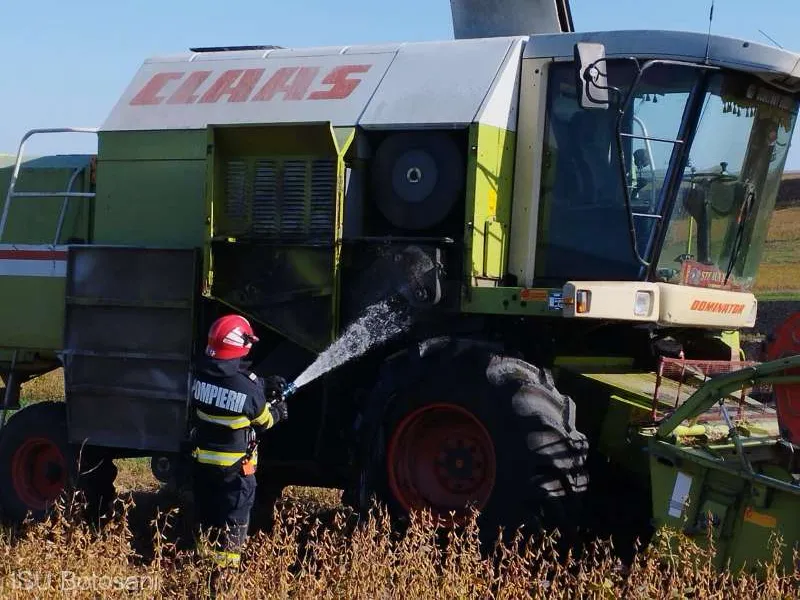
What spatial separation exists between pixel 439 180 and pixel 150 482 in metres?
4.25

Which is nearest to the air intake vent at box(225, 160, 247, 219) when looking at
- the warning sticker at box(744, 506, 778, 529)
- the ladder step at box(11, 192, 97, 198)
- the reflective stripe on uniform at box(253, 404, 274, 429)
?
the ladder step at box(11, 192, 97, 198)

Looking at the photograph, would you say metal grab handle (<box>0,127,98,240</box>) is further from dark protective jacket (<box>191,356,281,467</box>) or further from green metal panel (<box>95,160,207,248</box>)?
dark protective jacket (<box>191,356,281,467</box>)

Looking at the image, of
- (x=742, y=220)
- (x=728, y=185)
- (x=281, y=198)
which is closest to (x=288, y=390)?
(x=281, y=198)

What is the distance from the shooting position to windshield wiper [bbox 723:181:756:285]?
752 centimetres

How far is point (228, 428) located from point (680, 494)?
7.68 ft

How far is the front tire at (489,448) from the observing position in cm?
639

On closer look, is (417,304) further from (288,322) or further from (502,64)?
(502,64)

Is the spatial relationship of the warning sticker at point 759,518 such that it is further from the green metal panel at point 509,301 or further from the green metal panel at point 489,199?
the green metal panel at point 489,199

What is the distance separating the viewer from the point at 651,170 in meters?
6.96

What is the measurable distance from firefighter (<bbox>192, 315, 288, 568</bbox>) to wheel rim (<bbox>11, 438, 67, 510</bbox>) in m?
2.35

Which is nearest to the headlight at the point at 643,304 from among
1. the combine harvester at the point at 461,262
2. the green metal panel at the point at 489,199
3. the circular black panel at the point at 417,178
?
the combine harvester at the point at 461,262

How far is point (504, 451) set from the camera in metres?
6.51

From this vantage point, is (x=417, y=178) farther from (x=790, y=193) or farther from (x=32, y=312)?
(x=790, y=193)

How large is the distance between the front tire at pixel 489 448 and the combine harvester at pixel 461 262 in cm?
1
